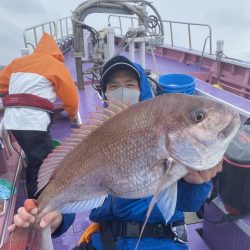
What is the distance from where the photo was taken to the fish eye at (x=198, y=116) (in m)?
1.07

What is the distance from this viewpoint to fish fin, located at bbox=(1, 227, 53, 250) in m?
1.16

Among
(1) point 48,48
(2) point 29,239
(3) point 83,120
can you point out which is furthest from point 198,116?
(3) point 83,120

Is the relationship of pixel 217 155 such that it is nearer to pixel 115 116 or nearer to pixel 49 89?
pixel 115 116

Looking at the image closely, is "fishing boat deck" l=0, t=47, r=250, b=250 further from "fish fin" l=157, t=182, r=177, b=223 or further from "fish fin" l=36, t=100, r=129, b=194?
"fish fin" l=36, t=100, r=129, b=194

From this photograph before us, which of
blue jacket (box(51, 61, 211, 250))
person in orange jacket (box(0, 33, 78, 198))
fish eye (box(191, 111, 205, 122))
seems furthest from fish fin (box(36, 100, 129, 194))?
person in orange jacket (box(0, 33, 78, 198))

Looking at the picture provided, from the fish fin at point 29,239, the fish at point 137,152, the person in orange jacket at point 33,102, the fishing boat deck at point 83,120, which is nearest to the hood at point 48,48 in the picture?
the person in orange jacket at point 33,102

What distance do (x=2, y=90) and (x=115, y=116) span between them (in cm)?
275

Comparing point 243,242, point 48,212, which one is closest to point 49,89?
point 48,212

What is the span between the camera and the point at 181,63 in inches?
313

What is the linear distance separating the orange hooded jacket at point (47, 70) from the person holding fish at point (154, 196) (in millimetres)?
1433

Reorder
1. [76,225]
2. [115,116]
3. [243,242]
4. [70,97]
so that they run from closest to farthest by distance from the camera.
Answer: [115,116] → [243,242] → [76,225] → [70,97]

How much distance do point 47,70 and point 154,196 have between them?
249 centimetres

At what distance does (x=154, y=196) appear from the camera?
1.05 m

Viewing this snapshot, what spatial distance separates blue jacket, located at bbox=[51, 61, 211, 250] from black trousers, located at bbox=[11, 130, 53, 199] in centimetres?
161
